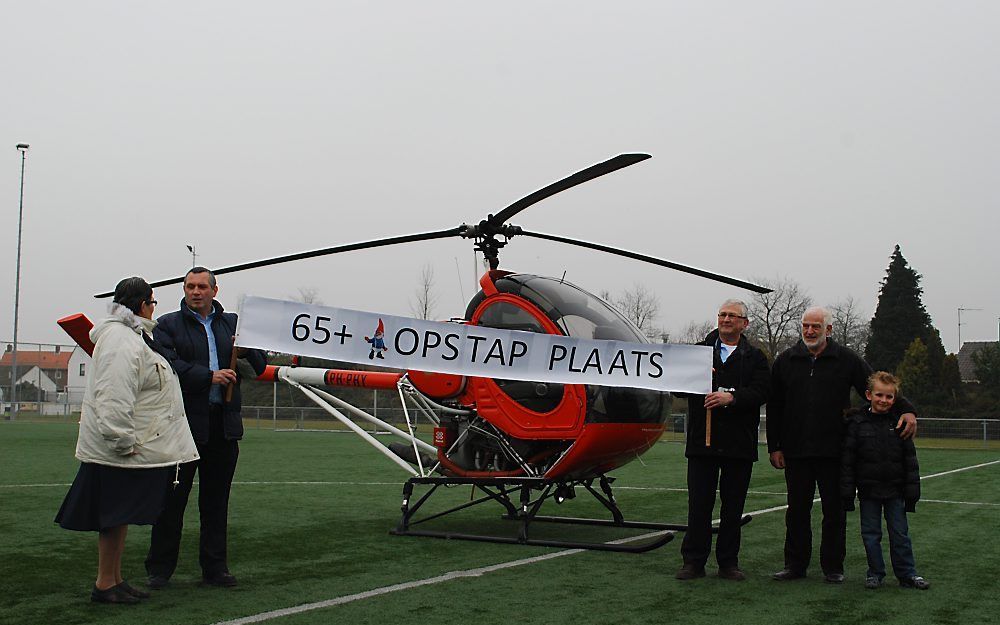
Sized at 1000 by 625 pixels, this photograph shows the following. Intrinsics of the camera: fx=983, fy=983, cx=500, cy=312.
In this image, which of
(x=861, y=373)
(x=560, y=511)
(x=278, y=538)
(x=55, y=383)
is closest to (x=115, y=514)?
(x=278, y=538)

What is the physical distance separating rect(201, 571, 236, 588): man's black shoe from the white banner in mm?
1534

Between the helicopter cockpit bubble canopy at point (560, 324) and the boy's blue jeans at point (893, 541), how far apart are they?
2.07 m

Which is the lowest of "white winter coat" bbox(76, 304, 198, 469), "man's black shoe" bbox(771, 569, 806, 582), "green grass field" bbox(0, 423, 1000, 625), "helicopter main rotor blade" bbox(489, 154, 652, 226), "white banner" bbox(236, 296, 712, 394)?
"green grass field" bbox(0, 423, 1000, 625)

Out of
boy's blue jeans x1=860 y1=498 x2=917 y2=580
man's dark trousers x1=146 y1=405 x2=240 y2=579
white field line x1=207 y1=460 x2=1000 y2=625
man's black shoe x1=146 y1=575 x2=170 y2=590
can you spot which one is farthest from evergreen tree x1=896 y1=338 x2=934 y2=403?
man's black shoe x1=146 y1=575 x2=170 y2=590

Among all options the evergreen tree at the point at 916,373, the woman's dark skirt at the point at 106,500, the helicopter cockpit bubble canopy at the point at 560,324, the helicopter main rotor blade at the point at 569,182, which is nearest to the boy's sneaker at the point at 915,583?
the helicopter cockpit bubble canopy at the point at 560,324

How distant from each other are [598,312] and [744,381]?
5.78 ft

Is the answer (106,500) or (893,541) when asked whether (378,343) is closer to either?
(106,500)

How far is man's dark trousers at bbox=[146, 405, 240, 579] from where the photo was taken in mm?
6027

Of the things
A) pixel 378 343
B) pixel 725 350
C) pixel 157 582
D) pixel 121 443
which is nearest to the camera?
pixel 121 443

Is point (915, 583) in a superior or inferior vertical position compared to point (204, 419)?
inferior

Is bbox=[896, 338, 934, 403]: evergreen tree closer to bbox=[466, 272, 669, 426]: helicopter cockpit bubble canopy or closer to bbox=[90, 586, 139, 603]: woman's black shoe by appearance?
bbox=[466, 272, 669, 426]: helicopter cockpit bubble canopy

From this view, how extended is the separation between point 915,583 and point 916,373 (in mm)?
43549

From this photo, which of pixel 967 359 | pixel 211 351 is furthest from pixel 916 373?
pixel 211 351

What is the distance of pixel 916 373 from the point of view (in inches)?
1818
